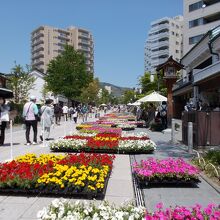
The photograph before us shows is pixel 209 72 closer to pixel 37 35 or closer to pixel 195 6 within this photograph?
pixel 195 6

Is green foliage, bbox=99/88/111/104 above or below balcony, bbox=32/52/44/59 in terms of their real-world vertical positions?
below

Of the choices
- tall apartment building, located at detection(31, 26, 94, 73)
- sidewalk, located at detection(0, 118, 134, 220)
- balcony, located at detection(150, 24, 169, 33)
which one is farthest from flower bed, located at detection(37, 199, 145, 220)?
balcony, located at detection(150, 24, 169, 33)

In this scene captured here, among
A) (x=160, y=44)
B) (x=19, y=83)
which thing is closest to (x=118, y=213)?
(x=19, y=83)

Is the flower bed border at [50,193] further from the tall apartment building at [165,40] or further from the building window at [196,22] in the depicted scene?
the tall apartment building at [165,40]

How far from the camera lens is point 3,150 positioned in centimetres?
1323

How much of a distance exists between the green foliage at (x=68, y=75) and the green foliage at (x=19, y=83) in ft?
60.7

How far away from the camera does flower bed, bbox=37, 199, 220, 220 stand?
14.1 feet

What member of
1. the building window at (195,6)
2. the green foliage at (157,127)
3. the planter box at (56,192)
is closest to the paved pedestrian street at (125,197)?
the planter box at (56,192)

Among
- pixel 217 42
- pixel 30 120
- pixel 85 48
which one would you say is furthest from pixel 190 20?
pixel 85 48

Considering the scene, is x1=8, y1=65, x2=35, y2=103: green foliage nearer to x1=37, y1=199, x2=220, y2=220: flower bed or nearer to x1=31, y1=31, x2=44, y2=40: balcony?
x1=37, y1=199, x2=220, y2=220: flower bed

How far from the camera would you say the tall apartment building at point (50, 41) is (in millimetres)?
131000

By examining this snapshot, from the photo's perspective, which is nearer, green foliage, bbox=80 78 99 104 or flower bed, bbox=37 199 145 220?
flower bed, bbox=37 199 145 220

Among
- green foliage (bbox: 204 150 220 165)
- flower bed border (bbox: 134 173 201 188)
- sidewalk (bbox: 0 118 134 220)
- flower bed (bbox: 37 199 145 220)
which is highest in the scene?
green foliage (bbox: 204 150 220 165)

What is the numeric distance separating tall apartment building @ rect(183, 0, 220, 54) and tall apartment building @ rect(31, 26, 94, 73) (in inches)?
2717
